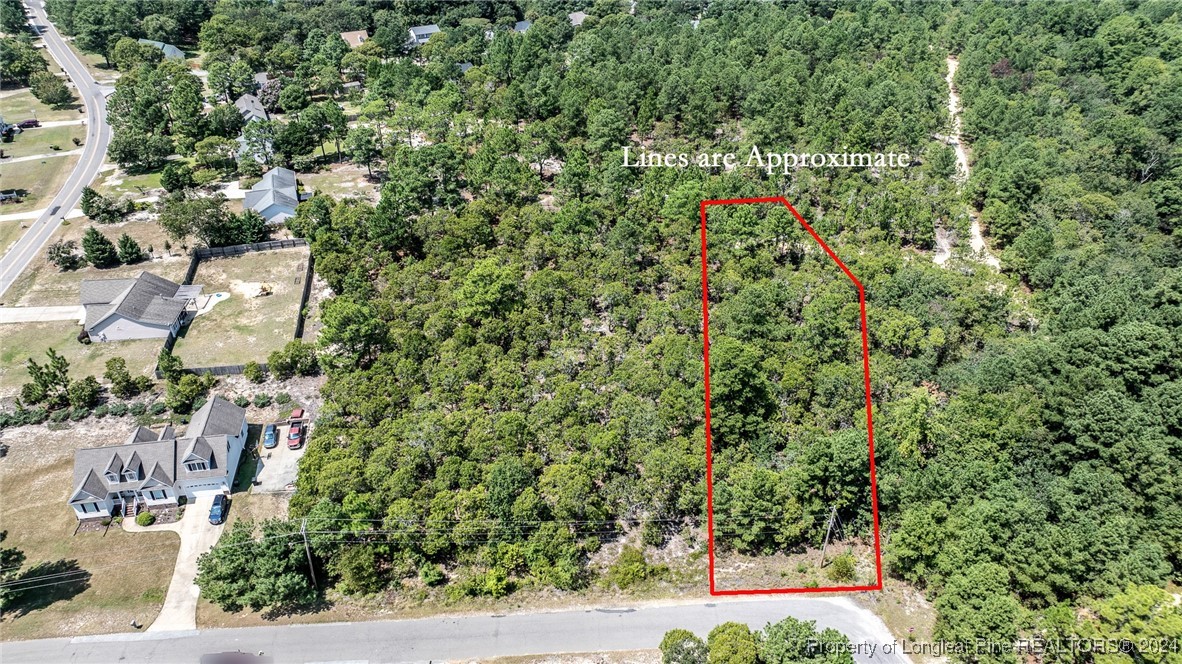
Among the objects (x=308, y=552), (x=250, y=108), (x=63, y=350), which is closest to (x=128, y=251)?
(x=63, y=350)

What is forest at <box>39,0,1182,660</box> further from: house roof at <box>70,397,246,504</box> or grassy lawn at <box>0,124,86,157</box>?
grassy lawn at <box>0,124,86,157</box>

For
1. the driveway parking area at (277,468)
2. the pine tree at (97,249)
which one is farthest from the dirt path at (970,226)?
the pine tree at (97,249)

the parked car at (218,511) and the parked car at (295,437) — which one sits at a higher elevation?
the parked car at (295,437)

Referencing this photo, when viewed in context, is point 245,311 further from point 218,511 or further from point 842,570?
point 842,570

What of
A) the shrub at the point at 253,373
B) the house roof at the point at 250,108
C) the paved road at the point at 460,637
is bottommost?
the paved road at the point at 460,637

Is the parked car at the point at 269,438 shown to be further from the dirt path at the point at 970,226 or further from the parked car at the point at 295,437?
Answer: the dirt path at the point at 970,226
